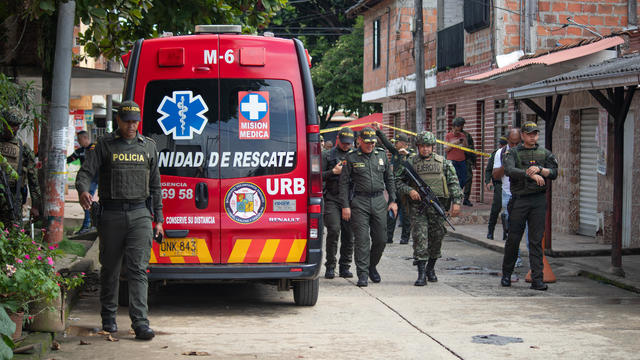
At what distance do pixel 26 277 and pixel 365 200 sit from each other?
210 inches

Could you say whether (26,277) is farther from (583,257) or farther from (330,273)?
(583,257)

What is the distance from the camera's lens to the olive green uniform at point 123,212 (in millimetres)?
7504

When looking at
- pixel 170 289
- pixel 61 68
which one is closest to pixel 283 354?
pixel 170 289

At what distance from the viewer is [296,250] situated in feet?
28.2

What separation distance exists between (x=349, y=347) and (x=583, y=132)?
34.1 feet

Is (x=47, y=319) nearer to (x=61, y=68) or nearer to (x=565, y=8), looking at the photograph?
(x=61, y=68)

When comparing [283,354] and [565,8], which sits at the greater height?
[565,8]

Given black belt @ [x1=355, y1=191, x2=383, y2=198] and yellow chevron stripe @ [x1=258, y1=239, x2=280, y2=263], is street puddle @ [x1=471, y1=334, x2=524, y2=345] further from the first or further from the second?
black belt @ [x1=355, y1=191, x2=383, y2=198]

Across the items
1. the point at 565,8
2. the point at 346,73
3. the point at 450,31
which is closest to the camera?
the point at 565,8

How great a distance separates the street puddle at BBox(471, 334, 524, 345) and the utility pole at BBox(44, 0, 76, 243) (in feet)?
16.7

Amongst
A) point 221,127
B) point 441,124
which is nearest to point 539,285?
point 221,127

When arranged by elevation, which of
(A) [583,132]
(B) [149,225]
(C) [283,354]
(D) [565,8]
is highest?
(D) [565,8]

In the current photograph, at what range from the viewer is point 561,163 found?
1695 centimetres

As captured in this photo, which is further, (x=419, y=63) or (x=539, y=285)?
(x=419, y=63)
